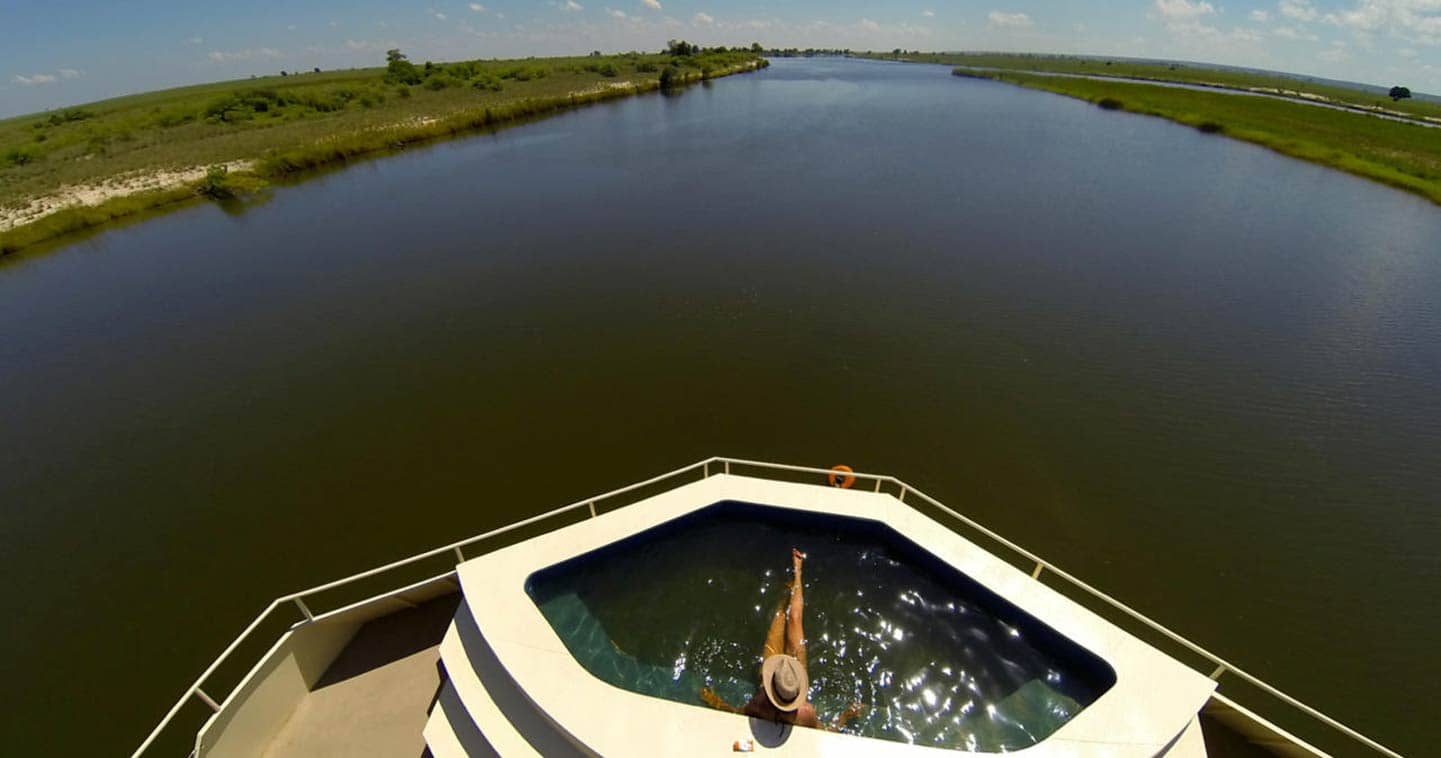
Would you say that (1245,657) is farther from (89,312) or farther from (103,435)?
(89,312)

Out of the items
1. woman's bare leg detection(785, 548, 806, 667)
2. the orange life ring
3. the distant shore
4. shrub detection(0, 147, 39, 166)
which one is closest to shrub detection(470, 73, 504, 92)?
shrub detection(0, 147, 39, 166)

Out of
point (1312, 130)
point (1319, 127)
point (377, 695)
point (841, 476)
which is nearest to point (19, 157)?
point (377, 695)

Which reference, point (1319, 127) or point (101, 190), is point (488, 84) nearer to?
point (101, 190)

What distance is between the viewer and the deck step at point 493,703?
20.8 feet

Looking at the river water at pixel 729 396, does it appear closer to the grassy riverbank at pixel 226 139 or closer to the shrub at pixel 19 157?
the grassy riverbank at pixel 226 139

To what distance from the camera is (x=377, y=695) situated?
796 cm

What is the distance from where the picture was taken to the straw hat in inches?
231

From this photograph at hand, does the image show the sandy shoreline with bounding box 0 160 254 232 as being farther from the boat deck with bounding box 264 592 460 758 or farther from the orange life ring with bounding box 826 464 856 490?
the orange life ring with bounding box 826 464 856 490

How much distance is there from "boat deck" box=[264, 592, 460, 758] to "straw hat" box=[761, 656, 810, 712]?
5.38 meters

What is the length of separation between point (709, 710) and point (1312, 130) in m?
81.8

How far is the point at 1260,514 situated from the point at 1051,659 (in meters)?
8.90

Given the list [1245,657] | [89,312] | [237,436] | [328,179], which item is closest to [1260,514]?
[1245,657]

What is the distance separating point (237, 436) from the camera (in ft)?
47.5

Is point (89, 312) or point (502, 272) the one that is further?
point (502, 272)
